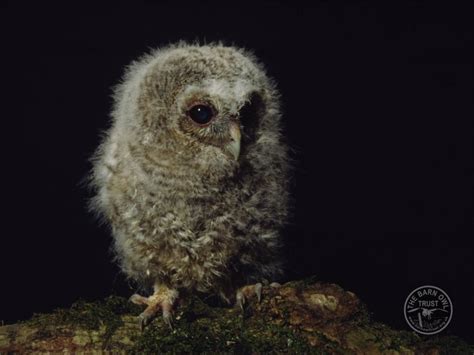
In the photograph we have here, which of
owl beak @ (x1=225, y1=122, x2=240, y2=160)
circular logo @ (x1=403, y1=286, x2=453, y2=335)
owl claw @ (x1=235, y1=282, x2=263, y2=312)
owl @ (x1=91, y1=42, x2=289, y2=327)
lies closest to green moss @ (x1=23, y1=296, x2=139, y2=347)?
owl @ (x1=91, y1=42, x2=289, y2=327)

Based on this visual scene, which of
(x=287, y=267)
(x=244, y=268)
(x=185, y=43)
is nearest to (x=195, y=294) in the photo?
(x=244, y=268)

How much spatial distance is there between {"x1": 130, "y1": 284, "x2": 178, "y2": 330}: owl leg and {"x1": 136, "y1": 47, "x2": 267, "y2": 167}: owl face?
1.66ft

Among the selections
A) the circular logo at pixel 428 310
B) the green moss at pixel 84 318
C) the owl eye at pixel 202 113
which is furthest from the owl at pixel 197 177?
the circular logo at pixel 428 310

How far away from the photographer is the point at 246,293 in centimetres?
A: 219

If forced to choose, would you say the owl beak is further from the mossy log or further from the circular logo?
the circular logo

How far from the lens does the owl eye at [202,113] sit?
1968mm

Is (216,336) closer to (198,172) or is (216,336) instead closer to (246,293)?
(246,293)

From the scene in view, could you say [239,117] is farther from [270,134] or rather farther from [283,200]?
[283,200]

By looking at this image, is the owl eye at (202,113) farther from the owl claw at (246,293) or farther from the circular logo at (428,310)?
the circular logo at (428,310)

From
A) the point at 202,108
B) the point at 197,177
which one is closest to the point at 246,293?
the point at 197,177

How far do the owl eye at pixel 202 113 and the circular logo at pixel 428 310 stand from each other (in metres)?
0.93

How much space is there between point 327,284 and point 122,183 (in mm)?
784

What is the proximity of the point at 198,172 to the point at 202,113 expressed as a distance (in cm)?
20

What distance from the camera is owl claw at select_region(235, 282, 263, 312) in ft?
6.98
